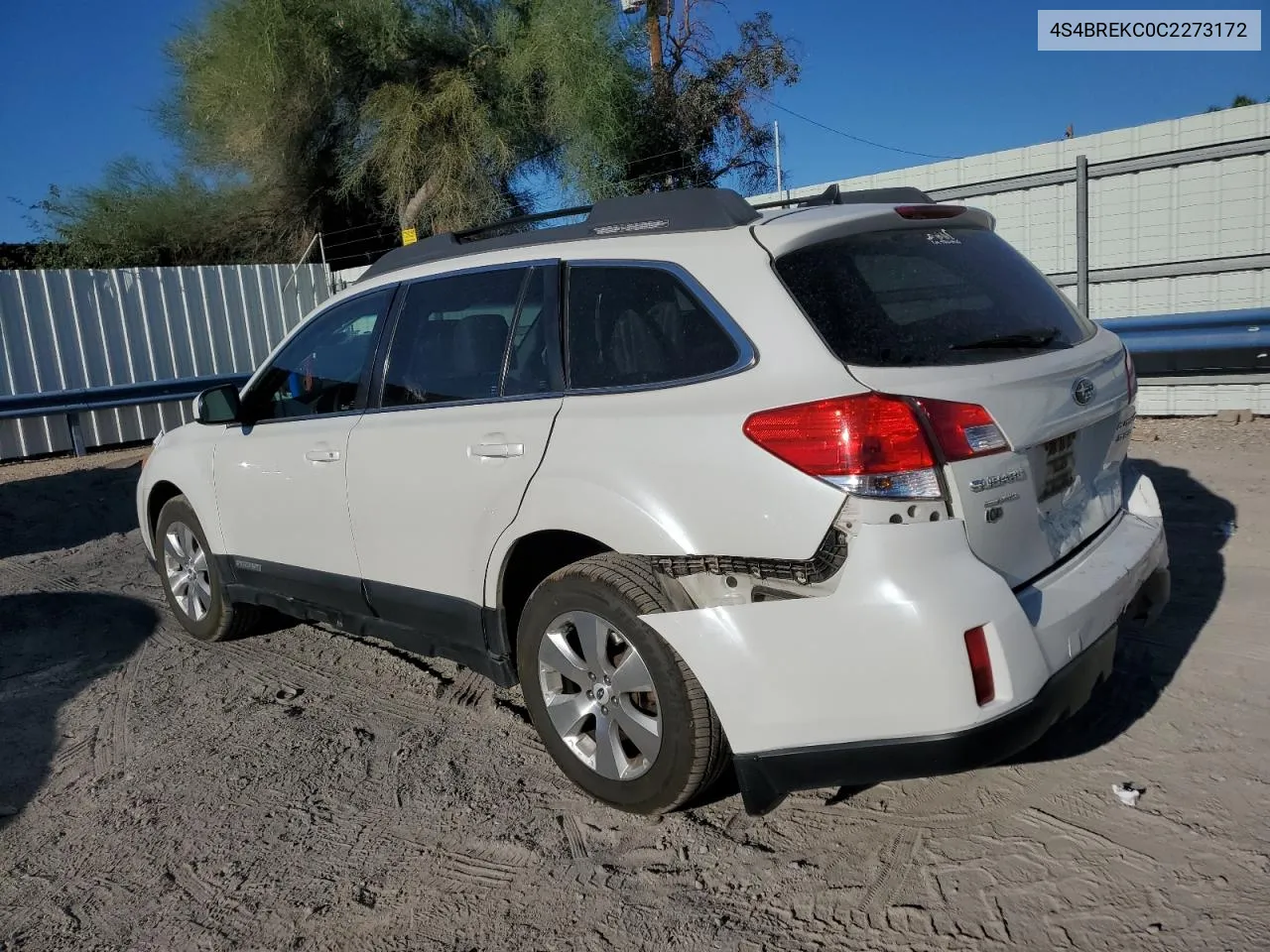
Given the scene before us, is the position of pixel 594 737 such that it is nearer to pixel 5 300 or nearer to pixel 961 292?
pixel 961 292

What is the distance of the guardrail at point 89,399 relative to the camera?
447 inches

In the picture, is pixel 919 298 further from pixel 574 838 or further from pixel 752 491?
pixel 574 838

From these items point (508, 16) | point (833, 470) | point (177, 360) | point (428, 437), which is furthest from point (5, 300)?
point (833, 470)

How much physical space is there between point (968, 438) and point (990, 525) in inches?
9.3

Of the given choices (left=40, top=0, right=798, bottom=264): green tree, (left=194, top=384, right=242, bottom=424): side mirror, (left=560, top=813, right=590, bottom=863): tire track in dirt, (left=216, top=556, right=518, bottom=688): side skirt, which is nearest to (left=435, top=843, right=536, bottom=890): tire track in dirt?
(left=560, top=813, right=590, bottom=863): tire track in dirt

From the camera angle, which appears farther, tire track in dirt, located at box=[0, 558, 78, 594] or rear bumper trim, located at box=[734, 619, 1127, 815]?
tire track in dirt, located at box=[0, 558, 78, 594]

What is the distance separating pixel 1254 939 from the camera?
8.09ft

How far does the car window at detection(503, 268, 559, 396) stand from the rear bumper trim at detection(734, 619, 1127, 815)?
141 centimetres

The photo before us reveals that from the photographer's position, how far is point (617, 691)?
314 cm

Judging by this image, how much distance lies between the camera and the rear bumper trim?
2621 millimetres

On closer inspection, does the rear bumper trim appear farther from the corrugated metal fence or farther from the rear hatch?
the corrugated metal fence

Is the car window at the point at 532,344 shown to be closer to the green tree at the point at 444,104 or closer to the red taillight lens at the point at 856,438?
the red taillight lens at the point at 856,438

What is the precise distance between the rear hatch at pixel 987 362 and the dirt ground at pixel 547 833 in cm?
79

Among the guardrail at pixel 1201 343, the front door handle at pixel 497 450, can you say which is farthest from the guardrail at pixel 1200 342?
the front door handle at pixel 497 450
